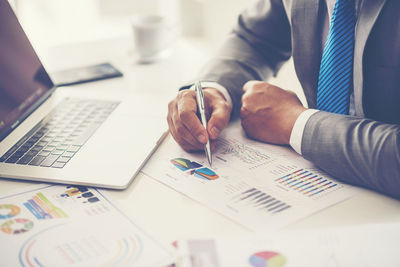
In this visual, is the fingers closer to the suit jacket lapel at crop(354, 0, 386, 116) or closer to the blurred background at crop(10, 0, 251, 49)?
the suit jacket lapel at crop(354, 0, 386, 116)

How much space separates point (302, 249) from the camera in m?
0.52

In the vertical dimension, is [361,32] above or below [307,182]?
above

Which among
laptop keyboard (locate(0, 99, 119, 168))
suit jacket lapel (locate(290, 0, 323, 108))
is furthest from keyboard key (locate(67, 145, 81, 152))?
suit jacket lapel (locate(290, 0, 323, 108))

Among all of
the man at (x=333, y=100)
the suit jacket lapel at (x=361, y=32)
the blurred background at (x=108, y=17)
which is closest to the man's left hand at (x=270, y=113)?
the man at (x=333, y=100)

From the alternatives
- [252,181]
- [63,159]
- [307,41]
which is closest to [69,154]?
[63,159]

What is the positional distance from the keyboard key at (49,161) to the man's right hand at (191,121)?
0.76 feet

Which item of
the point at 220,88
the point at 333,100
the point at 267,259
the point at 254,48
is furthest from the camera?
the point at 254,48

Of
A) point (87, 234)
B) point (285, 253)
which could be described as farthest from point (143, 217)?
point (285, 253)

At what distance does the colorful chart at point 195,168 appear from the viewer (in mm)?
691

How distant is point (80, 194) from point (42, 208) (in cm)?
6

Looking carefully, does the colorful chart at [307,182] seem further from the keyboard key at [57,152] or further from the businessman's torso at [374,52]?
the keyboard key at [57,152]

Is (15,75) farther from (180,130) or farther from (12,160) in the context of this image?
(180,130)

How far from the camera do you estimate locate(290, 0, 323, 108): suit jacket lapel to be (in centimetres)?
89

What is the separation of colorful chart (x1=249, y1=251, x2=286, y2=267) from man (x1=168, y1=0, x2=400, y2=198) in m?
0.23
